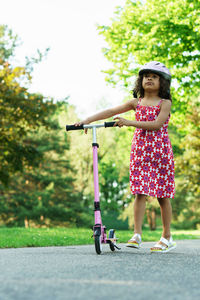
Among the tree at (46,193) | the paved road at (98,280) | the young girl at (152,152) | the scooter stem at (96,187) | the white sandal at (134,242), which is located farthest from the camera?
the tree at (46,193)

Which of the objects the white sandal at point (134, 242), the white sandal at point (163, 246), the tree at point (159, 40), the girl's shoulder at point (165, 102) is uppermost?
the tree at point (159, 40)

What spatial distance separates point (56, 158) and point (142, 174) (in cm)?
3554

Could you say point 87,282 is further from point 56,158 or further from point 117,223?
point 117,223

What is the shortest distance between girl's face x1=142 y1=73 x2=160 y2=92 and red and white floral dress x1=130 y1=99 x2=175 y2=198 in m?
0.35

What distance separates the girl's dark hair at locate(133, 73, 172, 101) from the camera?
5.01 metres

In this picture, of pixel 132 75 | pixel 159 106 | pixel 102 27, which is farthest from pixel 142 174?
pixel 102 27

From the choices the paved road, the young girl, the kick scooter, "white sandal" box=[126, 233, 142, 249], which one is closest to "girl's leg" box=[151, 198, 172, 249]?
the young girl

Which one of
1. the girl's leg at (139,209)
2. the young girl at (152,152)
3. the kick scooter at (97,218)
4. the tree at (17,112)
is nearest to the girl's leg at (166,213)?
the young girl at (152,152)

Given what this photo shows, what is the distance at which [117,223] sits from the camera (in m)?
44.9

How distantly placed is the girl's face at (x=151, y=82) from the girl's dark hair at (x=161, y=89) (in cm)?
6

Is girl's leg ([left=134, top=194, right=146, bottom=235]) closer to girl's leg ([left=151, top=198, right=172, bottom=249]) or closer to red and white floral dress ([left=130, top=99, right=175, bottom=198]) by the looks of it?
red and white floral dress ([left=130, top=99, right=175, bottom=198])

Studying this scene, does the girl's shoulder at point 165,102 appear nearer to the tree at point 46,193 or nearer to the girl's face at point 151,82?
the girl's face at point 151,82

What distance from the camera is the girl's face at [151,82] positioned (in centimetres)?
495

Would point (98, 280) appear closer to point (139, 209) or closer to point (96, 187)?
point (96, 187)
